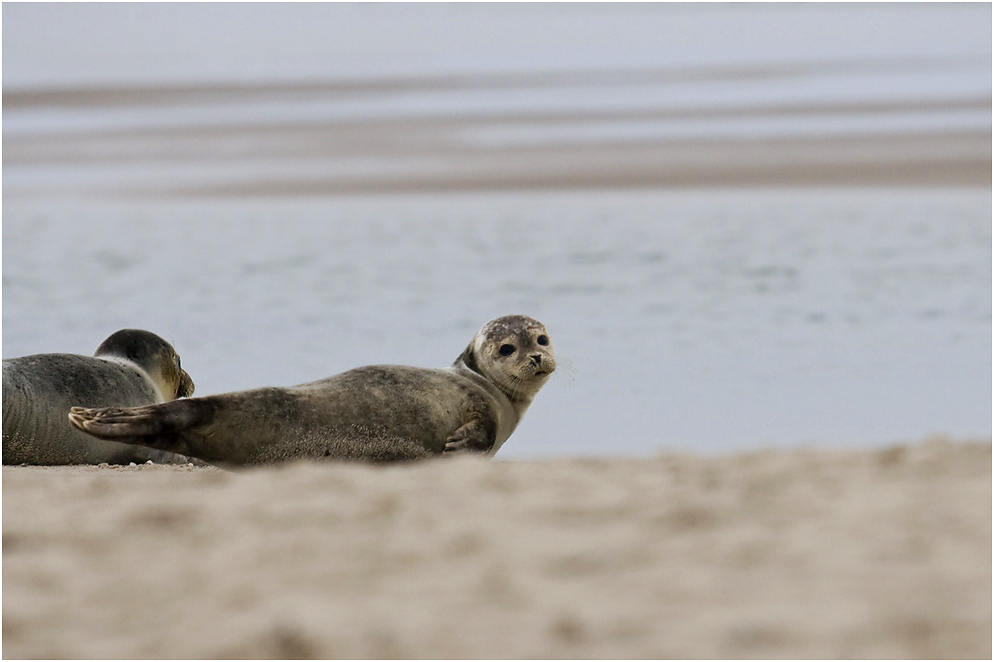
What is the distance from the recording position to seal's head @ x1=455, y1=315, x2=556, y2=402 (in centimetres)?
482

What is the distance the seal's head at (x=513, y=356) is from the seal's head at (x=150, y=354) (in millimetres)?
1446

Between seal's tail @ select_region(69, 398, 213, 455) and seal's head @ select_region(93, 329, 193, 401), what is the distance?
170 cm

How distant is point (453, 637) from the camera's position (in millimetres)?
2010

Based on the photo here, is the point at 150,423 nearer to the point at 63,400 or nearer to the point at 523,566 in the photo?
the point at 63,400

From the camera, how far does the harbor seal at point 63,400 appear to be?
4.88 metres

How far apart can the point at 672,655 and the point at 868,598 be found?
1.13 ft

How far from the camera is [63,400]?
16.4ft

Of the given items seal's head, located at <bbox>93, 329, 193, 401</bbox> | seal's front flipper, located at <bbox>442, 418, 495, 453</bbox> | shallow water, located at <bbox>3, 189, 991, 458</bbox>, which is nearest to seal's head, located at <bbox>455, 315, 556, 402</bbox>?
shallow water, located at <bbox>3, 189, 991, 458</bbox>

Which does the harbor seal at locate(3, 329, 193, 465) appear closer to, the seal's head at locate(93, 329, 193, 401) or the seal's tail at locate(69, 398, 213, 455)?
the seal's head at locate(93, 329, 193, 401)

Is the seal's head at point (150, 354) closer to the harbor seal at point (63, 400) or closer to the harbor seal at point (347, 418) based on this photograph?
the harbor seal at point (63, 400)

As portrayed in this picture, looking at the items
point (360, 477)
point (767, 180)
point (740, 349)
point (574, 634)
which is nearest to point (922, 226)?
point (767, 180)

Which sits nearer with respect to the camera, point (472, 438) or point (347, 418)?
point (347, 418)

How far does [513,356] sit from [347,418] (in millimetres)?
850

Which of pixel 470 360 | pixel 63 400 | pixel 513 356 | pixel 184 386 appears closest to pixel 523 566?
pixel 513 356
